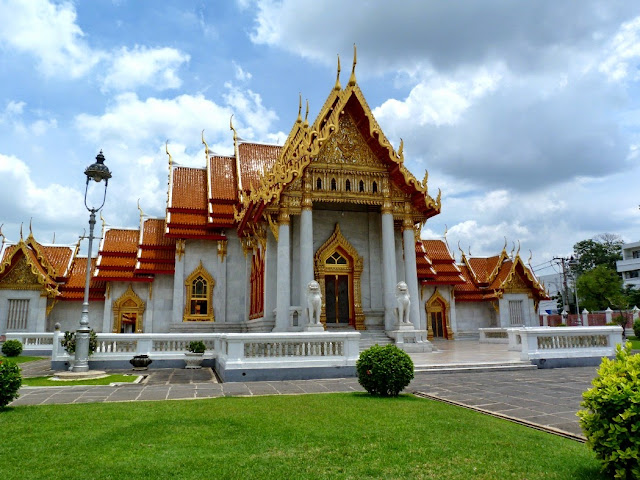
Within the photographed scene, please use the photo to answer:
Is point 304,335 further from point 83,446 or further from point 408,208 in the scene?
point 408,208

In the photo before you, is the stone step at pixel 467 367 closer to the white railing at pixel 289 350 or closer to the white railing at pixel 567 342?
the white railing at pixel 567 342

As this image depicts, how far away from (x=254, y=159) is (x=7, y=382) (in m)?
17.4

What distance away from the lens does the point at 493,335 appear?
21422 mm

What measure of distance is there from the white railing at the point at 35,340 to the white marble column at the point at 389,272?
41.7ft

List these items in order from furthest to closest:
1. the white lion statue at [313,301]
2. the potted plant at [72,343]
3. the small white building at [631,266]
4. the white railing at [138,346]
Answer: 1. the small white building at [631,266]
2. the white lion statue at [313,301]
3. the white railing at [138,346]
4. the potted plant at [72,343]

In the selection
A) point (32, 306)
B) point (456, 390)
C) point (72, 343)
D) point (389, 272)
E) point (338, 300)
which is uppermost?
point (389, 272)

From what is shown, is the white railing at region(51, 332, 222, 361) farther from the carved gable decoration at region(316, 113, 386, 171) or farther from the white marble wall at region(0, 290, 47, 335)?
the white marble wall at region(0, 290, 47, 335)

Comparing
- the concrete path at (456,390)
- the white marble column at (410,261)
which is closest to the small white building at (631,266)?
the white marble column at (410,261)

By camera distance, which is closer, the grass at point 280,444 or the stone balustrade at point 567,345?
the grass at point 280,444

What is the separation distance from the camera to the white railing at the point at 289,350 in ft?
35.4

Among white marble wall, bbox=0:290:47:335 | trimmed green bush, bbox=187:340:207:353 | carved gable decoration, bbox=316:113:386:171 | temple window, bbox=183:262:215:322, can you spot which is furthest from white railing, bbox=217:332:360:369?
white marble wall, bbox=0:290:47:335

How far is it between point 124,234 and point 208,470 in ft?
69.0

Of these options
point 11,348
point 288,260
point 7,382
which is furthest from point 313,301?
point 11,348

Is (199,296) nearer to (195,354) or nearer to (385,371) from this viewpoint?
(195,354)
